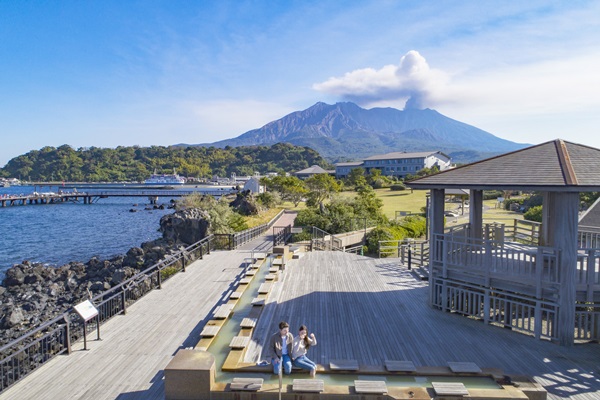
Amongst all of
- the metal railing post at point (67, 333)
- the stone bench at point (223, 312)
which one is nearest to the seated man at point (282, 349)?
the stone bench at point (223, 312)

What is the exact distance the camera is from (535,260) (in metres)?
8.77

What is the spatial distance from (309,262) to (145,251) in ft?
55.5

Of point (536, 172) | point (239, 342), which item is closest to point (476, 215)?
point (536, 172)

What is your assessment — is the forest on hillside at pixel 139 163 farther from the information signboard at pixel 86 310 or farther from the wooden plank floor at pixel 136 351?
the information signboard at pixel 86 310

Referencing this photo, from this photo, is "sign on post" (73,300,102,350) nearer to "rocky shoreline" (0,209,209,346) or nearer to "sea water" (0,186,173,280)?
"rocky shoreline" (0,209,209,346)

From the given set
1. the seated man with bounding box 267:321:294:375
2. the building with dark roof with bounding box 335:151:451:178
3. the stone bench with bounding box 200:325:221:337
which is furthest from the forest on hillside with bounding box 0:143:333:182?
the seated man with bounding box 267:321:294:375

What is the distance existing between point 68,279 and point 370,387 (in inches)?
947

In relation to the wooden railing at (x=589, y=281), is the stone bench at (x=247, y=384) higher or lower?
lower

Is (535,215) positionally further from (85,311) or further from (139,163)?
(139,163)

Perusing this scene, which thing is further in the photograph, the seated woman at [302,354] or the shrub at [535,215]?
the shrub at [535,215]

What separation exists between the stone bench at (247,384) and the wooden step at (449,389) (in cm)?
250

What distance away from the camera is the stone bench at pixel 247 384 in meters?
5.44

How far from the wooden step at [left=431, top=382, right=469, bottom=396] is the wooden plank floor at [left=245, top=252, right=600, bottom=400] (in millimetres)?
1447

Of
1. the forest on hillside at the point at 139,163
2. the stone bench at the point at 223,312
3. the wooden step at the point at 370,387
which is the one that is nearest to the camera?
the wooden step at the point at 370,387
